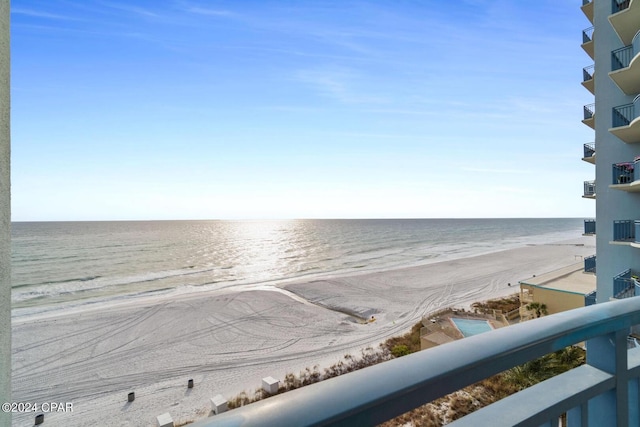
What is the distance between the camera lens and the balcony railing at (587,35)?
13336 millimetres

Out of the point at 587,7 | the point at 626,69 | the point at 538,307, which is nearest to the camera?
the point at 626,69

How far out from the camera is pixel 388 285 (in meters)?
28.6

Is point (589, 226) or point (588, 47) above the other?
point (588, 47)

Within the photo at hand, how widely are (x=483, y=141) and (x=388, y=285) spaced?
550 inches

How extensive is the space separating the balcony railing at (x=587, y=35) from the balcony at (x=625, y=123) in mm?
4852

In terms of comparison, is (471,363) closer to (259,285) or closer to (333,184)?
(259,285)

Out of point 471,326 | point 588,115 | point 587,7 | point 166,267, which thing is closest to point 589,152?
point 588,115

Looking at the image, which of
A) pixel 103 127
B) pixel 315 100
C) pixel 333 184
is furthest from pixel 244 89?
pixel 333 184

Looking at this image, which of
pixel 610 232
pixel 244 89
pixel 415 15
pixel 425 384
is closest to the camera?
pixel 425 384

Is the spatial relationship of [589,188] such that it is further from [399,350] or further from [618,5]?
[399,350]

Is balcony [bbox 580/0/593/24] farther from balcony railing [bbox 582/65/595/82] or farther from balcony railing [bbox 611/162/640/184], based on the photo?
balcony railing [bbox 611/162/640/184]

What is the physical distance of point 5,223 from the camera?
670 millimetres

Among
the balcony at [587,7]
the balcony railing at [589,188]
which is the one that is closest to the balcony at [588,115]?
the balcony railing at [589,188]

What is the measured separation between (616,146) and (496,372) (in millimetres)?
14515
